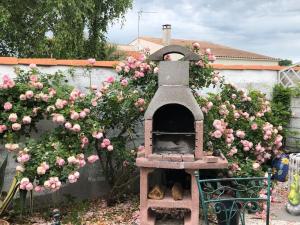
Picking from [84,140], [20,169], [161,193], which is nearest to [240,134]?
[161,193]

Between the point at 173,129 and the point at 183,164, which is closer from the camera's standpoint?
the point at 183,164

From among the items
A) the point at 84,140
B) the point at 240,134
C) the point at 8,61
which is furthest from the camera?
the point at 240,134

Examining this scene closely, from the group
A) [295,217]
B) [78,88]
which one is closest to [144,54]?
[78,88]

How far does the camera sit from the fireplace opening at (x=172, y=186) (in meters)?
5.63

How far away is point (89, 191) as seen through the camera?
7020 millimetres

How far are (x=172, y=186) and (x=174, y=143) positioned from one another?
64 centimetres

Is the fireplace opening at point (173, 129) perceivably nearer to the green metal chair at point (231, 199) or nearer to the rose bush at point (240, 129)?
the rose bush at point (240, 129)

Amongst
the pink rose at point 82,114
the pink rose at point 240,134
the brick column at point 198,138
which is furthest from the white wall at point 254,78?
the pink rose at point 82,114

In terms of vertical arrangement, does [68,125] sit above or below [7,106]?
below

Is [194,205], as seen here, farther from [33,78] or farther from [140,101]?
[33,78]

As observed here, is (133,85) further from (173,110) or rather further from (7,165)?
(7,165)

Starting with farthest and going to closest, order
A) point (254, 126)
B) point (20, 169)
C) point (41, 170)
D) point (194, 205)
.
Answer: point (254, 126)
point (194, 205)
point (20, 169)
point (41, 170)

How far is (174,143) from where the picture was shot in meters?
5.81

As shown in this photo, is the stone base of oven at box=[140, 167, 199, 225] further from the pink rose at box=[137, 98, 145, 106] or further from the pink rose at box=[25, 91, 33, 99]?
the pink rose at box=[25, 91, 33, 99]
